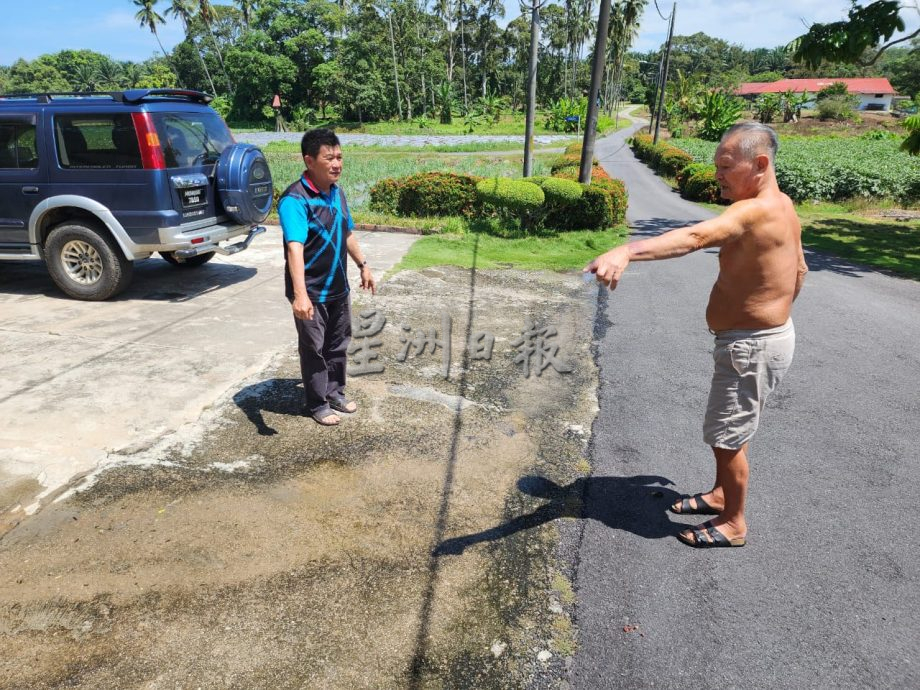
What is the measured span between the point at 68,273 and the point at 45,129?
4.74ft

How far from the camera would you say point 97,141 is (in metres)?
5.80

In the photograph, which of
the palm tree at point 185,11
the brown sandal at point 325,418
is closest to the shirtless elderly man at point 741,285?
the brown sandal at point 325,418

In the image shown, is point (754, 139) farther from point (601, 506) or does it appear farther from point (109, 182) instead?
point (109, 182)

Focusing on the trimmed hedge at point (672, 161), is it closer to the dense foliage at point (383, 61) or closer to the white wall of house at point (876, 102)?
the dense foliage at point (383, 61)

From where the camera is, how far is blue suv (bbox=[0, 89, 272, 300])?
18.7 ft

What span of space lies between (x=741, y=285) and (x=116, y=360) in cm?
465

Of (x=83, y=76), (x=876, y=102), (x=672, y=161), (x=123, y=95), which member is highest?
(x=83, y=76)

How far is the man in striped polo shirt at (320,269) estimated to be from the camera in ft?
10.9

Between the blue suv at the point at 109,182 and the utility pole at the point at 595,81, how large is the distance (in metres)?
7.98

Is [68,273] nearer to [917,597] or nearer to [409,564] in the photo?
[409,564]

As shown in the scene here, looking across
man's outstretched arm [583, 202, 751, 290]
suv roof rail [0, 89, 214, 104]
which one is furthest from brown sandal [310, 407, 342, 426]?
suv roof rail [0, 89, 214, 104]

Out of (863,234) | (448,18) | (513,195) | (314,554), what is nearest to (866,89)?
(448,18)

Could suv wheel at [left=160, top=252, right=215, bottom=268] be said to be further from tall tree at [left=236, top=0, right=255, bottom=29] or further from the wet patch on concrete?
tall tree at [left=236, top=0, right=255, bottom=29]

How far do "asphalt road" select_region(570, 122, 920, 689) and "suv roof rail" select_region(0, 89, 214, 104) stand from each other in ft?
16.6
